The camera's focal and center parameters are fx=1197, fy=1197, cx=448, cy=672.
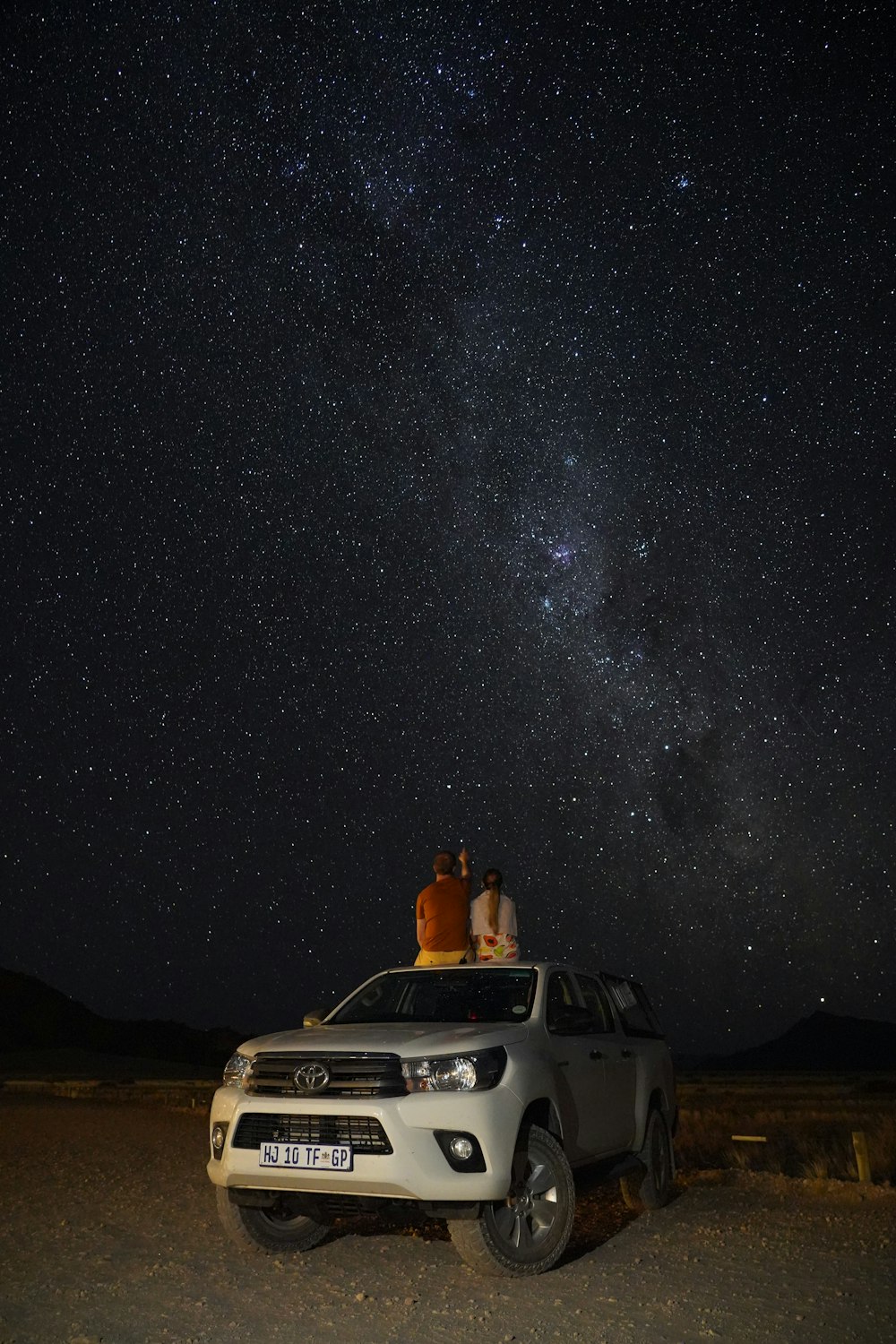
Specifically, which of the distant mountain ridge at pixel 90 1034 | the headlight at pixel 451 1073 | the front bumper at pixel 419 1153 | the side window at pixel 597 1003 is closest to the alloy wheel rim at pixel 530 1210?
the front bumper at pixel 419 1153

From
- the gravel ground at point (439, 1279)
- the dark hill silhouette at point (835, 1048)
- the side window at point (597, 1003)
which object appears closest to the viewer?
the gravel ground at point (439, 1279)

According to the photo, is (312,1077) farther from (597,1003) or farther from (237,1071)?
(597,1003)

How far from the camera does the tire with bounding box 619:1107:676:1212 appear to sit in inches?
341

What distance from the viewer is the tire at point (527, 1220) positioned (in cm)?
623

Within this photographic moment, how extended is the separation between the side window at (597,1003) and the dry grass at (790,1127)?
4010 millimetres

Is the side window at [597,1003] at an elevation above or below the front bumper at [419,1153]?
above

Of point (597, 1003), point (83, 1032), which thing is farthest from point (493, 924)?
point (83, 1032)

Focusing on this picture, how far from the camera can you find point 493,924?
1167 cm

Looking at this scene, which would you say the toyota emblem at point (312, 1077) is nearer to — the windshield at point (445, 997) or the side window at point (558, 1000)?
the windshield at point (445, 997)

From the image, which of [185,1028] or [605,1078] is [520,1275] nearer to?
[605,1078]

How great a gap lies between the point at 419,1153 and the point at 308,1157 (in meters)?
0.63

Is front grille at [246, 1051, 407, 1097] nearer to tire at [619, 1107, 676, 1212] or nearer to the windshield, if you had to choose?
the windshield

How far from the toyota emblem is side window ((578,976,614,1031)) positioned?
2.56 m

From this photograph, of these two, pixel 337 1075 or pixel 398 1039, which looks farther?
pixel 398 1039
